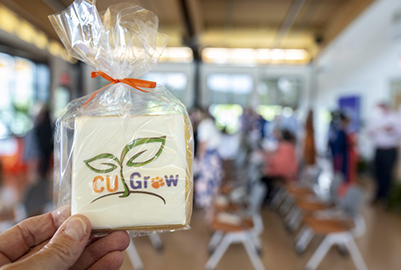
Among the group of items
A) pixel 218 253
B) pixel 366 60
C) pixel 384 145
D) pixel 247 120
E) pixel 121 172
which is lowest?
pixel 218 253

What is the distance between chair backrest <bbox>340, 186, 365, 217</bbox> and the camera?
9.41ft

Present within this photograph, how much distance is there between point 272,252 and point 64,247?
3153 mm

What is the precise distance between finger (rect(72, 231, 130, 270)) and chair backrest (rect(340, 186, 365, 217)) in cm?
277

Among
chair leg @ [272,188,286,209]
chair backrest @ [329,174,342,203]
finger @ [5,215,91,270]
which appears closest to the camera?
finger @ [5,215,91,270]

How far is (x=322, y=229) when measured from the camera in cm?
290

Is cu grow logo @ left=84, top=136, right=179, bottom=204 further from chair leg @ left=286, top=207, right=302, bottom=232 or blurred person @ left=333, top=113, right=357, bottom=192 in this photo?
blurred person @ left=333, top=113, right=357, bottom=192

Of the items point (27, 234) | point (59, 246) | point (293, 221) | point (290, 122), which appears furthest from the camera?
point (290, 122)

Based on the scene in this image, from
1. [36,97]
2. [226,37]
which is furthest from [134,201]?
[226,37]

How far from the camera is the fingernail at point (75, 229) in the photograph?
677 mm

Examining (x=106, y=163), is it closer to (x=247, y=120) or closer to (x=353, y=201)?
(x=353, y=201)

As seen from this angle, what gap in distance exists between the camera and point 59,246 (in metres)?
0.67

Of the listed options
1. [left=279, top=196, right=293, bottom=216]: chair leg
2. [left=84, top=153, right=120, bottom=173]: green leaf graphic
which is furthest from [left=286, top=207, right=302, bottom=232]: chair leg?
[left=84, top=153, right=120, bottom=173]: green leaf graphic

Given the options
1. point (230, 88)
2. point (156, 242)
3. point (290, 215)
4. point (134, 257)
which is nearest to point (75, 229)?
point (134, 257)

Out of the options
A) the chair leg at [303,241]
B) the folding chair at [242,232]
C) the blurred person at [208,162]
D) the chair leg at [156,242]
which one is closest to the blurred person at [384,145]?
the chair leg at [303,241]
